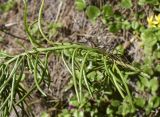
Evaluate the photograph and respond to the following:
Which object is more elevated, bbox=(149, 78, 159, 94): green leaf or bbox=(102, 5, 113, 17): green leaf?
bbox=(102, 5, 113, 17): green leaf

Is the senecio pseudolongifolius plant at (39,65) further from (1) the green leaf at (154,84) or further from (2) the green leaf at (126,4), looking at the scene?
(2) the green leaf at (126,4)

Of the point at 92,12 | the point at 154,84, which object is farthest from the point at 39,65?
the point at 92,12

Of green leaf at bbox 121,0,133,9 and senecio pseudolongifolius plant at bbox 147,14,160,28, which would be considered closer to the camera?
senecio pseudolongifolius plant at bbox 147,14,160,28

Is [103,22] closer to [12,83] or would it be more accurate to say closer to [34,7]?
[34,7]

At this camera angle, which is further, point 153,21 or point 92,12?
point 92,12

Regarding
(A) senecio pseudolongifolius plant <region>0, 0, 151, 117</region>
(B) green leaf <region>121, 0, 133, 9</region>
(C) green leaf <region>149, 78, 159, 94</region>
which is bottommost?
(C) green leaf <region>149, 78, 159, 94</region>

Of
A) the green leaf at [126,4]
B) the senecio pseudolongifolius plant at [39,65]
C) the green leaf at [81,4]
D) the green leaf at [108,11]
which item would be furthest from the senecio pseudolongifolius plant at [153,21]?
the senecio pseudolongifolius plant at [39,65]

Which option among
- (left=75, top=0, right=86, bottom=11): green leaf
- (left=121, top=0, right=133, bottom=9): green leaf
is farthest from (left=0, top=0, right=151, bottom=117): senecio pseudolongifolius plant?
(left=75, top=0, right=86, bottom=11): green leaf

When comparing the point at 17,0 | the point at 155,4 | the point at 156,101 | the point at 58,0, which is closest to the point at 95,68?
the point at 156,101

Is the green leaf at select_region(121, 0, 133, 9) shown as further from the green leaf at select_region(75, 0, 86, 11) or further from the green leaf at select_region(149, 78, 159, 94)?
the green leaf at select_region(149, 78, 159, 94)

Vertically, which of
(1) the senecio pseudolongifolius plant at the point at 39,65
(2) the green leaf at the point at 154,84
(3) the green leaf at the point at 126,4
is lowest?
(2) the green leaf at the point at 154,84

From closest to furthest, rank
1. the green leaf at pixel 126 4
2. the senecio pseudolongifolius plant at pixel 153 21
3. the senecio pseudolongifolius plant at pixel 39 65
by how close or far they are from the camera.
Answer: the senecio pseudolongifolius plant at pixel 39 65
the senecio pseudolongifolius plant at pixel 153 21
the green leaf at pixel 126 4

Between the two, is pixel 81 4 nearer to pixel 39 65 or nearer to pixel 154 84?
pixel 154 84
